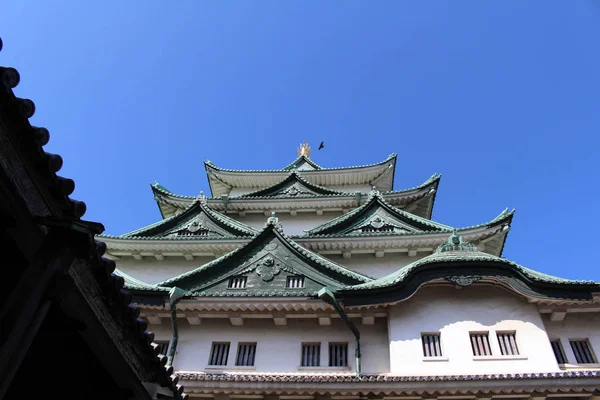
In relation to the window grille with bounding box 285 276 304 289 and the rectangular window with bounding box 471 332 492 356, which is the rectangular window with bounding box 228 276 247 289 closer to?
the window grille with bounding box 285 276 304 289

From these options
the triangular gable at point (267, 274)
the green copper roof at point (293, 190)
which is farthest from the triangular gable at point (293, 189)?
the triangular gable at point (267, 274)

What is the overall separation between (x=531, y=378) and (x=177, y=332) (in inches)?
407

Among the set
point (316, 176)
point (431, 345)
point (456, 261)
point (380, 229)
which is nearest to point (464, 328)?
point (431, 345)

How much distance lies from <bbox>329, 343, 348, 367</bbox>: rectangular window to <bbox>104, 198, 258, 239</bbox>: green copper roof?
7.62m

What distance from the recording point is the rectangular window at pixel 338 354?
1355 cm

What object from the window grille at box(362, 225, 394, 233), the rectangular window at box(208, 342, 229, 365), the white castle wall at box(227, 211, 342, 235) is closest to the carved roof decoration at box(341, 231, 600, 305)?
the rectangular window at box(208, 342, 229, 365)

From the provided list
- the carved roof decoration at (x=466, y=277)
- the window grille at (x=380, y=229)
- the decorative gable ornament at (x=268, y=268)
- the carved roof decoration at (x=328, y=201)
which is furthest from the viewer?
the carved roof decoration at (x=328, y=201)

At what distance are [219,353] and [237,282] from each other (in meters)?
2.55

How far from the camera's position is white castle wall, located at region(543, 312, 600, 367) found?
43.2ft

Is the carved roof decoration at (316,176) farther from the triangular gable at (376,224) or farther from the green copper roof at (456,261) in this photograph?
the green copper roof at (456,261)

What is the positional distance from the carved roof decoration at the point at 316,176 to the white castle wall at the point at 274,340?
14.6m

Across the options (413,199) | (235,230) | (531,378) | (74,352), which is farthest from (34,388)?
(413,199)

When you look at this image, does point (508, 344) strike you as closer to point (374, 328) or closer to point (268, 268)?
point (374, 328)

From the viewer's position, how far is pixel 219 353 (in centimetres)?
1416
